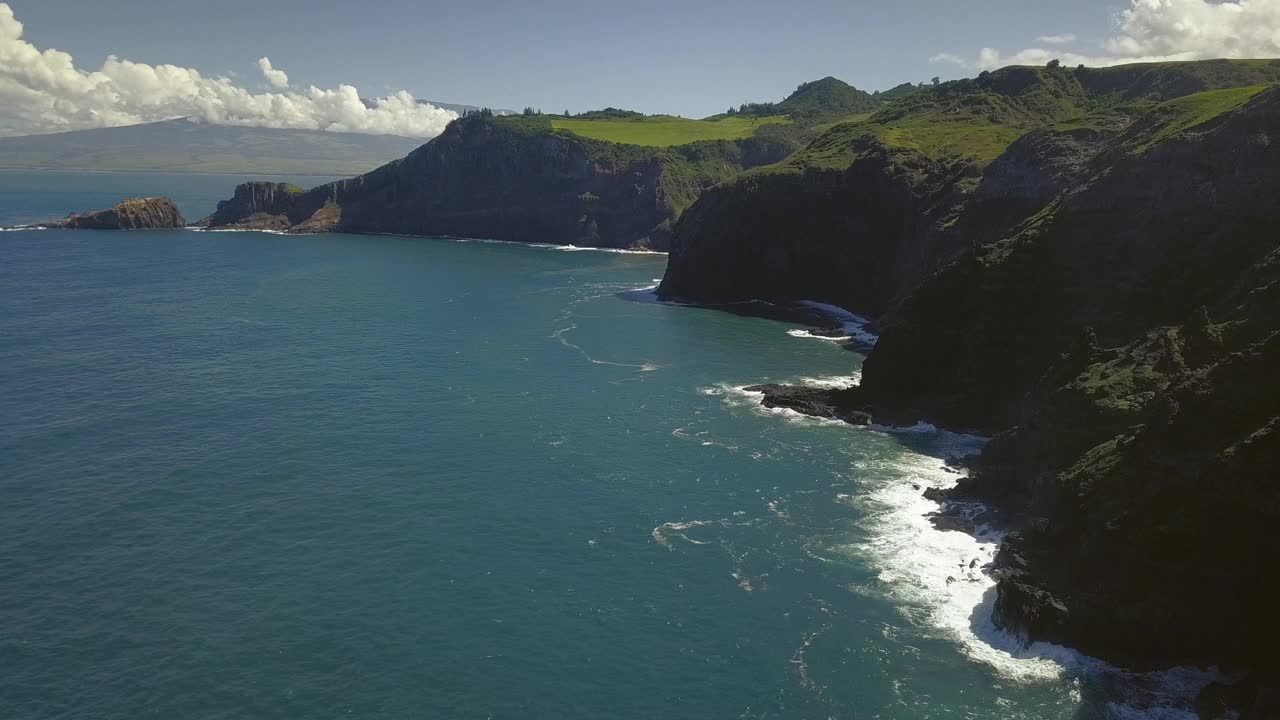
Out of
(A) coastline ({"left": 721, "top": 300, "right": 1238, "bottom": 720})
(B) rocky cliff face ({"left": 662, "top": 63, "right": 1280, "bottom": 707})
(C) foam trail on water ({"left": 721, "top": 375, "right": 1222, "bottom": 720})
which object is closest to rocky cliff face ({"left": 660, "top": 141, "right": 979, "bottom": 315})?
(B) rocky cliff face ({"left": 662, "top": 63, "right": 1280, "bottom": 707})

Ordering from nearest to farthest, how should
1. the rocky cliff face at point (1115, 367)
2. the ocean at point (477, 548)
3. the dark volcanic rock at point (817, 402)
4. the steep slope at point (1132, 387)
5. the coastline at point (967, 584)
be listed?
1. the coastline at point (967, 584)
2. the ocean at point (477, 548)
3. the steep slope at point (1132, 387)
4. the rocky cliff face at point (1115, 367)
5. the dark volcanic rock at point (817, 402)

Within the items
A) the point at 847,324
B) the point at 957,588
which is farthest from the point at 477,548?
the point at 847,324

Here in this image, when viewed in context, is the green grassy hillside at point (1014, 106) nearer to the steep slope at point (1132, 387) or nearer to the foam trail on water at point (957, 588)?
the steep slope at point (1132, 387)

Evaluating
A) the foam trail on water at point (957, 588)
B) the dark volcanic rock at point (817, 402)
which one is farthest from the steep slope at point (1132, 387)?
the dark volcanic rock at point (817, 402)

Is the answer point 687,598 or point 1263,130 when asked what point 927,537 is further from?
point 1263,130

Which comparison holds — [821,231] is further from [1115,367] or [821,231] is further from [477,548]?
[477,548]

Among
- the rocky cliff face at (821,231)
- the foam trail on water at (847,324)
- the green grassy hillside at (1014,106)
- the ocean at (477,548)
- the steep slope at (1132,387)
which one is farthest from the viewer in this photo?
the green grassy hillside at (1014,106)

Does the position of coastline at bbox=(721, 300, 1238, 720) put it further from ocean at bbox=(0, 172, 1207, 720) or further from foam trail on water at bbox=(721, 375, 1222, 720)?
ocean at bbox=(0, 172, 1207, 720)
